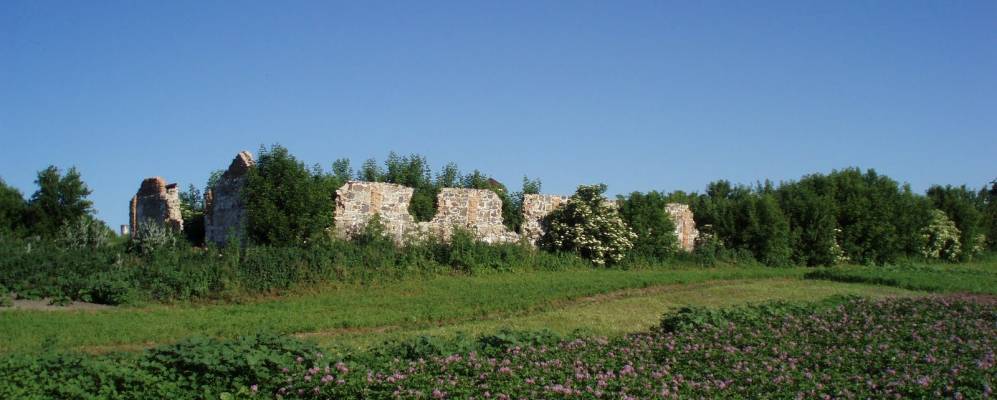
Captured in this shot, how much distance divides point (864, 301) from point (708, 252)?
12.2m

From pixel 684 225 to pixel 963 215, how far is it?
17.3m

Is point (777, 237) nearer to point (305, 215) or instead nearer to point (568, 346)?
point (305, 215)

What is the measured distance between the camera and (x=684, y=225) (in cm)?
2850

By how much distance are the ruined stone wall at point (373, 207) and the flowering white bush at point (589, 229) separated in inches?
193

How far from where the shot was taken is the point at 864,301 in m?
15.0

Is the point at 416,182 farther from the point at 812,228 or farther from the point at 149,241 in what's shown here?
the point at 812,228

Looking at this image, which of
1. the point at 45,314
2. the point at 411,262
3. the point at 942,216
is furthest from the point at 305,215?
the point at 942,216

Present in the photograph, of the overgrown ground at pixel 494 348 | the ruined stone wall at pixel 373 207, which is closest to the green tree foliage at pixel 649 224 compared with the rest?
the ruined stone wall at pixel 373 207

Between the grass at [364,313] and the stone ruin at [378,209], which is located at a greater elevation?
the stone ruin at [378,209]

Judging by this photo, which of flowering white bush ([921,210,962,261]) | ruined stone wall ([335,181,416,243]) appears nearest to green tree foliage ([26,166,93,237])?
ruined stone wall ([335,181,416,243])

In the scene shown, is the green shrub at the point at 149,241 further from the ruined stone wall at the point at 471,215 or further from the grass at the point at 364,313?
the ruined stone wall at the point at 471,215

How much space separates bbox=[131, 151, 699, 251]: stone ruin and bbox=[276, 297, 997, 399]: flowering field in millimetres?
11270


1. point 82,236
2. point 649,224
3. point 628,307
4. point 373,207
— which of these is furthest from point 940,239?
point 82,236

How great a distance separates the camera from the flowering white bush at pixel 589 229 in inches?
953
